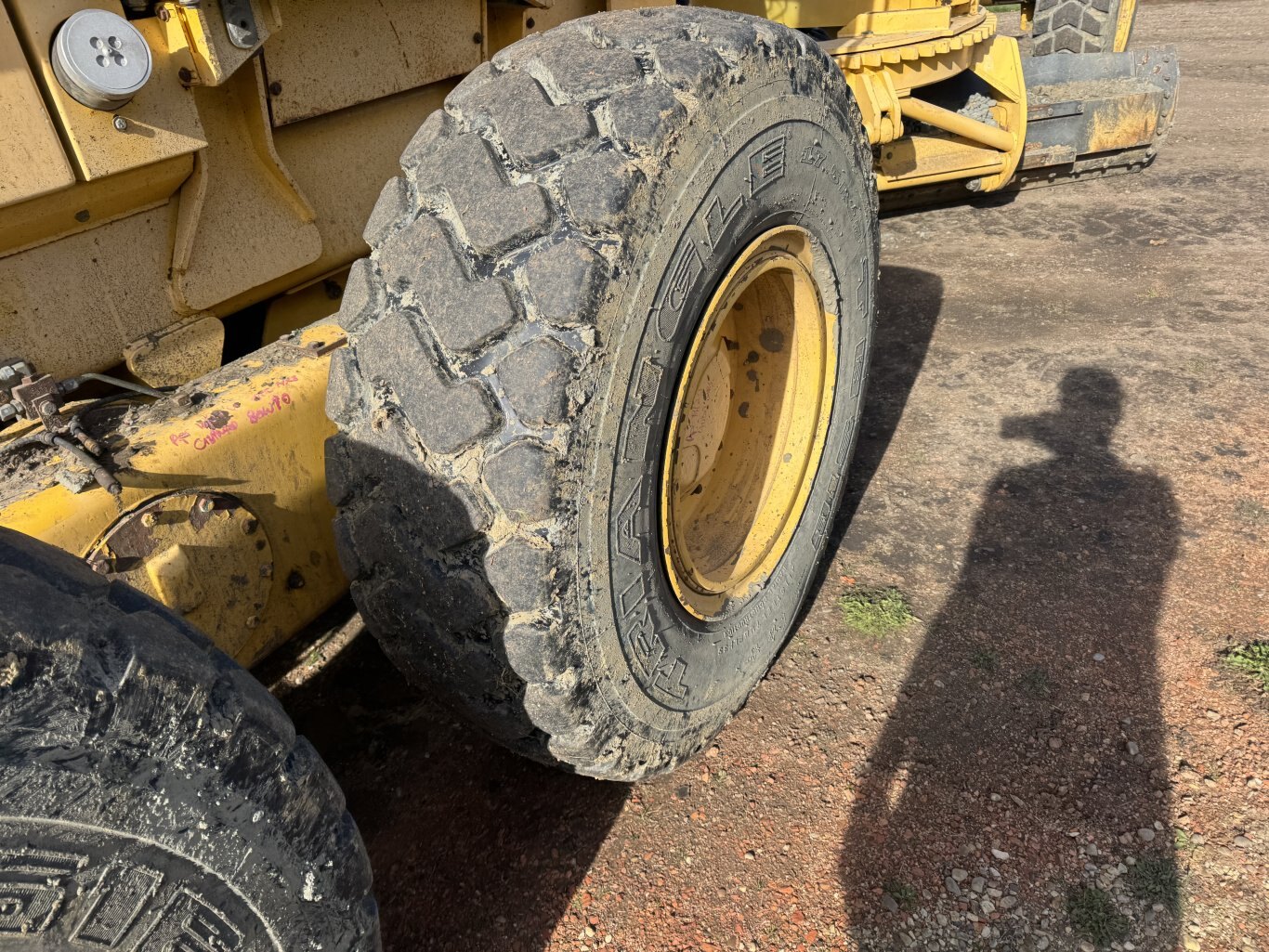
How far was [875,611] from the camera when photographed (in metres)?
2.66

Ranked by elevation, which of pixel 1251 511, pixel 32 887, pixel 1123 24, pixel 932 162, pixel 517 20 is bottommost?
pixel 1251 511

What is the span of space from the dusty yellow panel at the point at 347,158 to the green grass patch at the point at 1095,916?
2.08 m

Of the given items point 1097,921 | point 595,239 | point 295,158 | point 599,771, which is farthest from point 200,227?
point 1097,921

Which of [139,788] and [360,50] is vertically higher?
[360,50]

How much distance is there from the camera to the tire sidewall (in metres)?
1.53

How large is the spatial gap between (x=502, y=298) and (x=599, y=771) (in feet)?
3.06

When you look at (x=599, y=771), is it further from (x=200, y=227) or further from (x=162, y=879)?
(x=200, y=227)

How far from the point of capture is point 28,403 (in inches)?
57.1

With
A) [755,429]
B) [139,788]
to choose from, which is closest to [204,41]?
[139,788]

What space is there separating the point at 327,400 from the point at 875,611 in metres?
1.69

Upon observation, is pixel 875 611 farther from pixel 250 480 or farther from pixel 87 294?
pixel 87 294

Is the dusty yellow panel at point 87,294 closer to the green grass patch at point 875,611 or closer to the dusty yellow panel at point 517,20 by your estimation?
the dusty yellow panel at point 517,20

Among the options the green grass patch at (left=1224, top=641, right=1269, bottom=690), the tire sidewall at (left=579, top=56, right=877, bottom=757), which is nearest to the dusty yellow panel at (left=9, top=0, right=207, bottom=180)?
the tire sidewall at (left=579, top=56, right=877, bottom=757)

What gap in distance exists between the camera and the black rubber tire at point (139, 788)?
98 centimetres
